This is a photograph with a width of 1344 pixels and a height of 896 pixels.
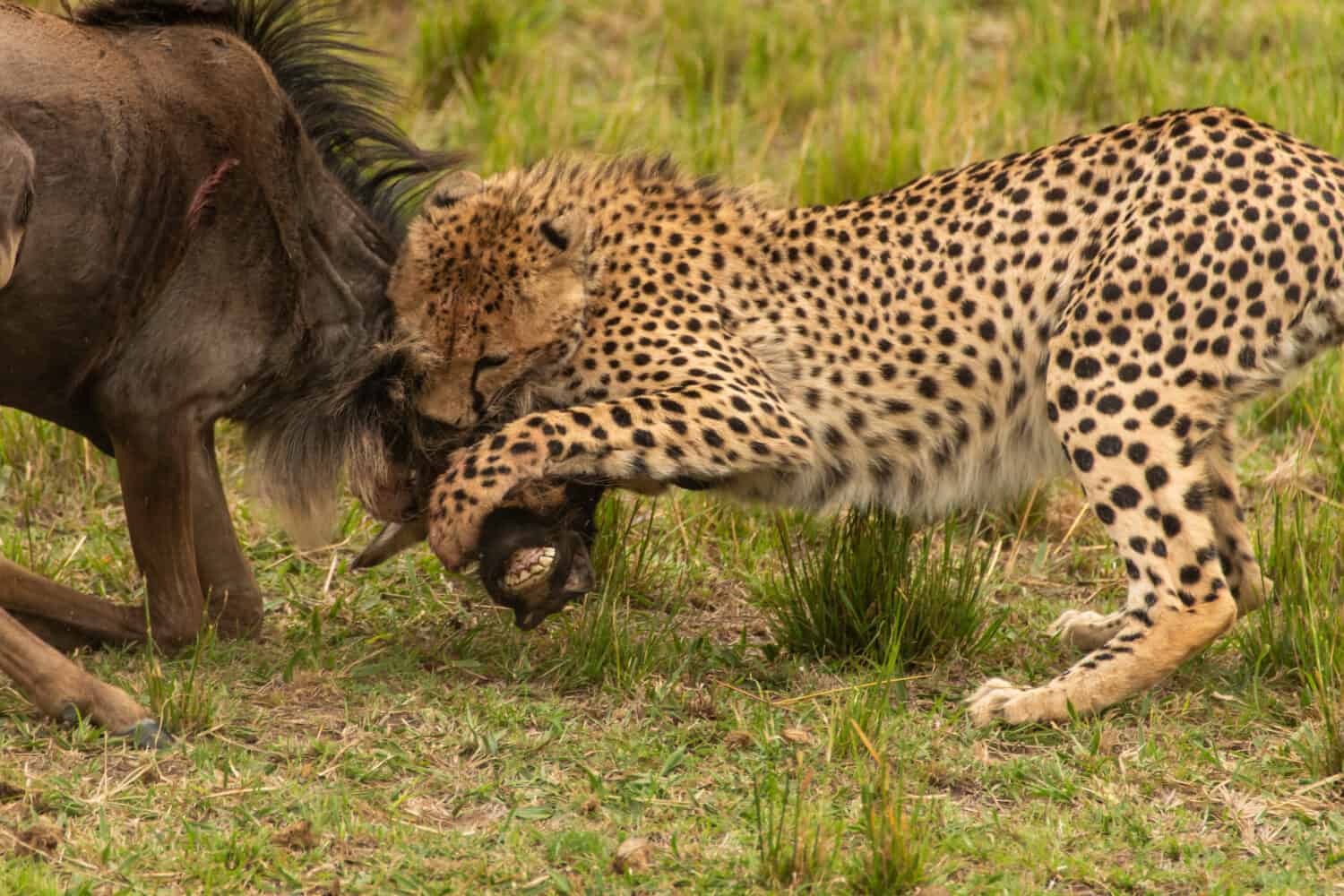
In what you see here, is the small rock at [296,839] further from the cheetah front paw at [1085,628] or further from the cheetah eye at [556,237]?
the cheetah front paw at [1085,628]

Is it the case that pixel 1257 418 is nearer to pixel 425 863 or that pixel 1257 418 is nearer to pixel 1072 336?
pixel 1072 336

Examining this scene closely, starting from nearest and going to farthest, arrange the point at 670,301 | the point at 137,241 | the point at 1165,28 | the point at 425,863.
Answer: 1. the point at 425,863
2. the point at 137,241
3. the point at 670,301
4. the point at 1165,28

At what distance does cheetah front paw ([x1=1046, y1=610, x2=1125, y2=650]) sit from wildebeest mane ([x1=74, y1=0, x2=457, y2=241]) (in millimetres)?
2154

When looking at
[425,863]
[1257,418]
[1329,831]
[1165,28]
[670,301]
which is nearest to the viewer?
[425,863]

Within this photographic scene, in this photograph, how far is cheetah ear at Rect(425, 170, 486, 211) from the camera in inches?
205

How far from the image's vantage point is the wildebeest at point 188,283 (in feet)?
14.1

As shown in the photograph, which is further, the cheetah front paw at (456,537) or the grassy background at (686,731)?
the cheetah front paw at (456,537)

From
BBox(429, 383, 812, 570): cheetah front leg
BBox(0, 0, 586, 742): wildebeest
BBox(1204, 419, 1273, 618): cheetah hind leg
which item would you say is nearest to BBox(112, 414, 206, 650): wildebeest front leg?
BBox(0, 0, 586, 742): wildebeest

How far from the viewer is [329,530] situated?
5309 mm

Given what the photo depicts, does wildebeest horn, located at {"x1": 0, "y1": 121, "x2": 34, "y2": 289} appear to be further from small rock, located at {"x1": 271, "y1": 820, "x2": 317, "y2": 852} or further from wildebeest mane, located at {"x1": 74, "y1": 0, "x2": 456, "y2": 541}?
small rock, located at {"x1": 271, "y1": 820, "x2": 317, "y2": 852}

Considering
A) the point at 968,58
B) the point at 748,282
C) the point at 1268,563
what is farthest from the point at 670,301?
the point at 968,58

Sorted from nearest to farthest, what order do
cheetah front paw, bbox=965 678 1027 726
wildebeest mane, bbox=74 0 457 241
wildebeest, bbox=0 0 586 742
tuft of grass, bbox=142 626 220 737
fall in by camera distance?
tuft of grass, bbox=142 626 220 737
wildebeest, bbox=0 0 586 742
cheetah front paw, bbox=965 678 1027 726
wildebeest mane, bbox=74 0 457 241

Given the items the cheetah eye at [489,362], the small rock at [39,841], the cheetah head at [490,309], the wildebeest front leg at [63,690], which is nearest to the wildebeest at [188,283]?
the wildebeest front leg at [63,690]

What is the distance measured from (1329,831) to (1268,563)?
50.8 inches
